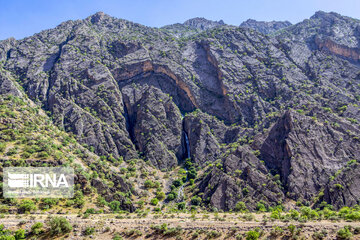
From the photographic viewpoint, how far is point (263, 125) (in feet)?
304

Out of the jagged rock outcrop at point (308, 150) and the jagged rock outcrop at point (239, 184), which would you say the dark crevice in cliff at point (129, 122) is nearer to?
the jagged rock outcrop at point (239, 184)

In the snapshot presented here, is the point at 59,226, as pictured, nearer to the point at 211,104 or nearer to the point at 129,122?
the point at 129,122

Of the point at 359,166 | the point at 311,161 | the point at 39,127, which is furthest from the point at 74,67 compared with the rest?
the point at 359,166

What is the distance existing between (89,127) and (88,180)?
35.1 meters

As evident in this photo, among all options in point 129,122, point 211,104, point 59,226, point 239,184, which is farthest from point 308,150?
point 129,122

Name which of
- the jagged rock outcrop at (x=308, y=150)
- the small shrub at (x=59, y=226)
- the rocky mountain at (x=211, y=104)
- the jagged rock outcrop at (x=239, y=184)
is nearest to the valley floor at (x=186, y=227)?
the small shrub at (x=59, y=226)

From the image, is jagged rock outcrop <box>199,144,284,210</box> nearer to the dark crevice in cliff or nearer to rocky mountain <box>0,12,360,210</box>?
rocky mountain <box>0,12,360,210</box>

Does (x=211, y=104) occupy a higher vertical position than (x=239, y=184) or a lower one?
higher

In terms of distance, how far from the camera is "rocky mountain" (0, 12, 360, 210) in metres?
69.9

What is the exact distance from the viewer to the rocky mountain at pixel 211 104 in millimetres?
69850

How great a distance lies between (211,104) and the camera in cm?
11581

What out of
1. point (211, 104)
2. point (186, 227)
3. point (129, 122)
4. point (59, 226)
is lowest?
point (186, 227)

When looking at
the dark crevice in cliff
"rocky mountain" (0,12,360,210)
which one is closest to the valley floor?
"rocky mountain" (0,12,360,210)

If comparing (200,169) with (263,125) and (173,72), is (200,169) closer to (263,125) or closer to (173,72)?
(263,125)
